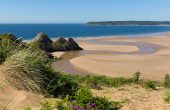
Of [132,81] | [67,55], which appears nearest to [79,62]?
[67,55]

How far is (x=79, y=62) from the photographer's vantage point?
30016 millimetres

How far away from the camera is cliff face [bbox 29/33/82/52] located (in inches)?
1355

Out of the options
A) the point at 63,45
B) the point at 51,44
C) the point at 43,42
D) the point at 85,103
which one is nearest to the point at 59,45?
the point at 63,45

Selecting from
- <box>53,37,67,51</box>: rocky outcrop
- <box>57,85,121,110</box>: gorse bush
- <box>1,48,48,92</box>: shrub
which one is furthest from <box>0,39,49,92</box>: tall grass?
<box>53,37,67,51</box>: rocky outcrop

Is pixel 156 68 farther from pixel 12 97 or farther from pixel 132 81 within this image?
pixel 12 97

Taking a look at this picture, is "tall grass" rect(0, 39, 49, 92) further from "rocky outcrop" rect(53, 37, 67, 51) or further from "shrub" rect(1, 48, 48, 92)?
"rocky outcrop" rect(53, 37, 67, 51)

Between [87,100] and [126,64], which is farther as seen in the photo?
[126,64]

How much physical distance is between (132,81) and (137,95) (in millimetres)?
4114

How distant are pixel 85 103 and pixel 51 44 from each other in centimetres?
3106

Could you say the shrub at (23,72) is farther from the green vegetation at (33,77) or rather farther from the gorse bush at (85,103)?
the gorse bush at (85,103)

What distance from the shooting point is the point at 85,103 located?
6500 mm

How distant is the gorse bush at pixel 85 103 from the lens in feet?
20.3

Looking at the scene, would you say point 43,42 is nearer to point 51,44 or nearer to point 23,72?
point 51,44

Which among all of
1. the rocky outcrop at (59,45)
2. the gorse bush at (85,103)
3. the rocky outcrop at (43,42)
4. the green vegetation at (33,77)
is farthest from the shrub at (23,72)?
the rocky outcrop at (59,45)
